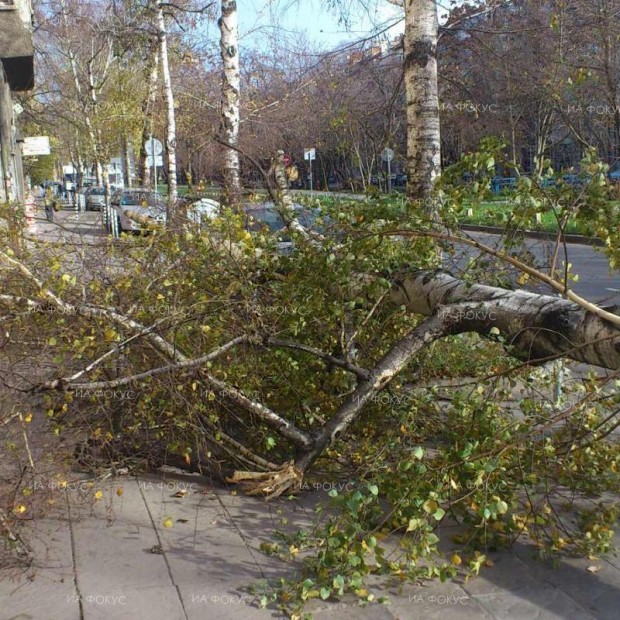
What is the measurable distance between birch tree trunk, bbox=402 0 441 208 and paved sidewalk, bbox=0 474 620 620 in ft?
13.9

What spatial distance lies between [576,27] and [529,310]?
9.65m

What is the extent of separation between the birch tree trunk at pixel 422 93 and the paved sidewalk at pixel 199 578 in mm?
4231

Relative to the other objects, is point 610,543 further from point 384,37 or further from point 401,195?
point 384,37

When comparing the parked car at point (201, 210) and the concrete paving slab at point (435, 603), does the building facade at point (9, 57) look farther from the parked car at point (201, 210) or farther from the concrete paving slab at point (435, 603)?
the concrete paving slab at point (435, 603)

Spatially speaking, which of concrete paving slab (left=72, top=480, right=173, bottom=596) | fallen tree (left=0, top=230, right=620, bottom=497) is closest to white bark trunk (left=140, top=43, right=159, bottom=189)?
fallen tree (left=0, top=230, right=620, bottom=497)

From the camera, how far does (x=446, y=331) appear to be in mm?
5121

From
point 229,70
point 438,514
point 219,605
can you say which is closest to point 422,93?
point 438,514

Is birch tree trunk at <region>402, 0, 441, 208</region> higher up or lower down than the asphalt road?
higher up

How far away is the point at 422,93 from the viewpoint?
7688 mm

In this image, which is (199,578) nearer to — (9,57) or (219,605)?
(219,605)

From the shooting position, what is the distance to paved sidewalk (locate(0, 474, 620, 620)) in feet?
11.6

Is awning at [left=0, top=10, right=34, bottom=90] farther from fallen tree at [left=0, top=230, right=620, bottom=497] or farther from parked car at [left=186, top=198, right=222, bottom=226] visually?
fallen tree at [left=0, top=230, right=620, bottom=497]

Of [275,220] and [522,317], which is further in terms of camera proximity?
[275,220]

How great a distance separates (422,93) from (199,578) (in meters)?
5.61
